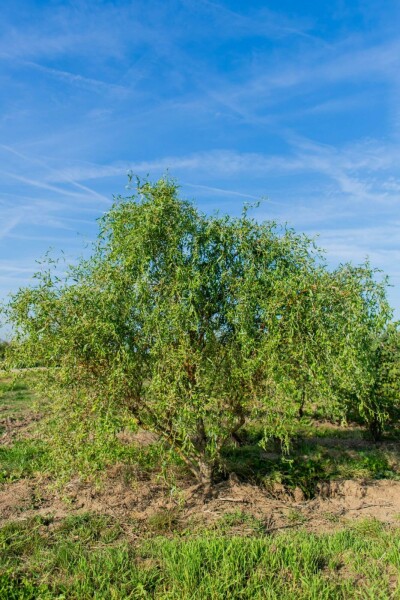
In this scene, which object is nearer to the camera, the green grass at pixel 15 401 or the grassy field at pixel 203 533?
the grassy field at pixel 203 533

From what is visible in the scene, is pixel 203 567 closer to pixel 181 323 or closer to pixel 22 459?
pixel 181 323

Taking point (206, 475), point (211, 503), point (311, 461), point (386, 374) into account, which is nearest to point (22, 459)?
point (206, 475)

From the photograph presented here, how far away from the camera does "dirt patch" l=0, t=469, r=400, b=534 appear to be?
314 inches

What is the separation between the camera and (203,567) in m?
6.04

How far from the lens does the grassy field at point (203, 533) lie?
587 centimetres

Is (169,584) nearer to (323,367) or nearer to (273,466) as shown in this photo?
(323,367)

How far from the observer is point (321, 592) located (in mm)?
5547

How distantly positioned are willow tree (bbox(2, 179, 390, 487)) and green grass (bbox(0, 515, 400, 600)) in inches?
59.8

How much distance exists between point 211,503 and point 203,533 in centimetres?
126

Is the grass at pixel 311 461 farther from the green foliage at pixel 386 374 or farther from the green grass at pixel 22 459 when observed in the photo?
the green grass at pixel 22 459

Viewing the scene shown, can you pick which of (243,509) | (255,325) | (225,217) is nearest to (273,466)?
(243,509)

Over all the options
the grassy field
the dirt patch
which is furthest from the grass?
the dirt patch

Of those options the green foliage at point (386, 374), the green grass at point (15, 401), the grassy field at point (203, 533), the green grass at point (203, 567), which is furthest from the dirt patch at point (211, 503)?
the green grass at point (15, 401)

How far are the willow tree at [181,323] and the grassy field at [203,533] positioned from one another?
3.92ft
